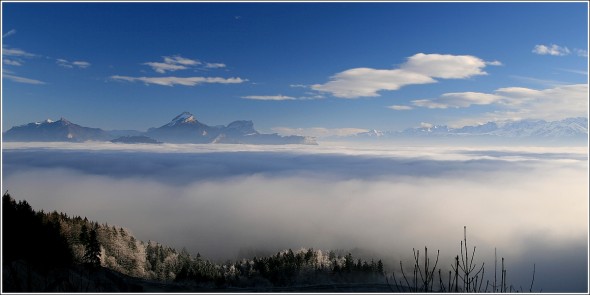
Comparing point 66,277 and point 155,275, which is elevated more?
point 66,277

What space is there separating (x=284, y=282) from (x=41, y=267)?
91.4m

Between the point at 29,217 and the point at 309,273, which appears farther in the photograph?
the point at 309,273

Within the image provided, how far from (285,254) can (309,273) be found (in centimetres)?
1128

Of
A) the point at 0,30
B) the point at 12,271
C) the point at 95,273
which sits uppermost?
the point at 0,30

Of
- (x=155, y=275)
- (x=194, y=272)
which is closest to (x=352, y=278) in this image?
(x=194, y=272)

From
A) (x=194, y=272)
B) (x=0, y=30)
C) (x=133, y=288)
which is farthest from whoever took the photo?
(x=194, y=272)

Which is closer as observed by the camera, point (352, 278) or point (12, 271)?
point (12, 271)

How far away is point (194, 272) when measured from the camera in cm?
11806

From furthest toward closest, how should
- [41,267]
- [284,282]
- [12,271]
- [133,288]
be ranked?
1. [284,282]
2. [133,288]
3. [41,267]
4. [12,271]

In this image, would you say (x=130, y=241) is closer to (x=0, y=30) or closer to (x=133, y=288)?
(x=133, y=288)

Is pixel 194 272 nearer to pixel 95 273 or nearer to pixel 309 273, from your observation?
pixel 309 273

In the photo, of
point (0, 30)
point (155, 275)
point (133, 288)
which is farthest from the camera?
point (155, 275)

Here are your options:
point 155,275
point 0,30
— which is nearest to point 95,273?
point 0,30

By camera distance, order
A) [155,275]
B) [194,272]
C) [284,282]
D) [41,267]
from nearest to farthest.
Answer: [41,267] < [194,272] < [155,275] < [284,282]
